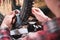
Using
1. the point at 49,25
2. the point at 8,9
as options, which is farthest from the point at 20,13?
the point at 49,25

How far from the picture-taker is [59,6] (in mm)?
393

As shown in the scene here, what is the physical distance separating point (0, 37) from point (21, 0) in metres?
0.54

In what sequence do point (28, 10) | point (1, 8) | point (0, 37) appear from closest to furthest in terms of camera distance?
point (0, 37), point (28, 10), point (1, 8)

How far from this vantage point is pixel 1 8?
3.73 feet

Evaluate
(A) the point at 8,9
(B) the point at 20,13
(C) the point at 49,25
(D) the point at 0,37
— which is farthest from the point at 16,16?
(C) the point at 49,25

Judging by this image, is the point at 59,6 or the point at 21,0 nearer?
the point at 59,6

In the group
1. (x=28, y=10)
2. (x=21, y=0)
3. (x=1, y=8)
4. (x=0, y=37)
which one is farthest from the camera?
(x=1, y=8)

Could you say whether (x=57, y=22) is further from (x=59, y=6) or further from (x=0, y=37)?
(x=0, y=37)

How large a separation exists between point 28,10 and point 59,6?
54 centimetres

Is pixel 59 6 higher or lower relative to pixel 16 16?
higher

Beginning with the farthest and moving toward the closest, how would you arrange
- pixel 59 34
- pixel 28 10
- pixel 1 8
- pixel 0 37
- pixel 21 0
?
pixel 1 8, pixel 21 0, pixel 28 10, pixel 0 37, pixel 59 34

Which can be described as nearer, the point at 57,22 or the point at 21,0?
the point at 57,22

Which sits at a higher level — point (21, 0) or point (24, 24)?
point (21, 0)

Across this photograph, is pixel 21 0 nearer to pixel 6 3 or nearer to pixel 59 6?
pixel 6 3
